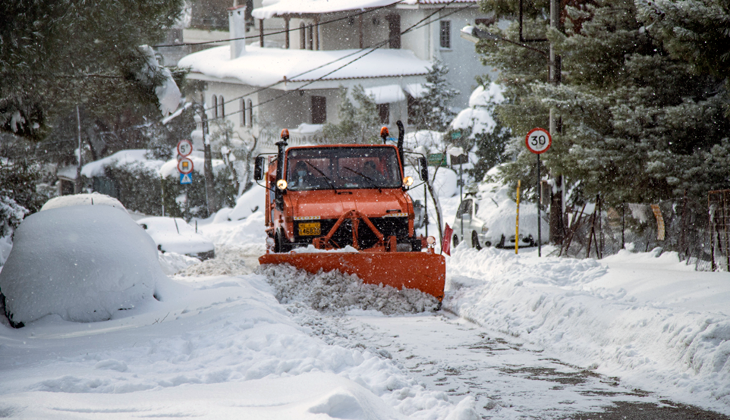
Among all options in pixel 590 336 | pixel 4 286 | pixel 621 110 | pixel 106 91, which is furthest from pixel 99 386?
pixel 621 110

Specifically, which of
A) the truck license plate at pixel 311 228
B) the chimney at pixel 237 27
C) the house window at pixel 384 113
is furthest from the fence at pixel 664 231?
the chimney at pixel 237 27

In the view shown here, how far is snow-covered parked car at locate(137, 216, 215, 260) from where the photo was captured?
18.2 m

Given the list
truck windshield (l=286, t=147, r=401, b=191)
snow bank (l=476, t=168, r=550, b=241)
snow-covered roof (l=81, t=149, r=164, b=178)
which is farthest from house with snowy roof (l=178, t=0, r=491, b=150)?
truck windshield (l=286, t=147, r=401, b=191)

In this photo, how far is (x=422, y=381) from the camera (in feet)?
19.8

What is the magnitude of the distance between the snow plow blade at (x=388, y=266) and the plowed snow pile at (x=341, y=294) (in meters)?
0.10

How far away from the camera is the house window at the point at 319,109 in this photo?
38594 millimetres

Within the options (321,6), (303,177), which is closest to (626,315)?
(303,177)

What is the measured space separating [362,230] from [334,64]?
26066 mm

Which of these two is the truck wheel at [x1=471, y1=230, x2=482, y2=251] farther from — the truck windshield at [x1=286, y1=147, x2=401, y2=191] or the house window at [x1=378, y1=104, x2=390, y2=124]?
the house window at [x1=378, y1=104, x2=390, y2=124]

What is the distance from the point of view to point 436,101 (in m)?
35.9

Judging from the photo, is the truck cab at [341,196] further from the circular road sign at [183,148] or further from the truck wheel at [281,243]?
the circular road sign at [183,148]

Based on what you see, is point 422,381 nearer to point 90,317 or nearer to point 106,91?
point 90,317

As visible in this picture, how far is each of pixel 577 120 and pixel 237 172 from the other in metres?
25.3

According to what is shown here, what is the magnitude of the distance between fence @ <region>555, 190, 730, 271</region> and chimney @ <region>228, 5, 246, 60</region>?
28057mm
